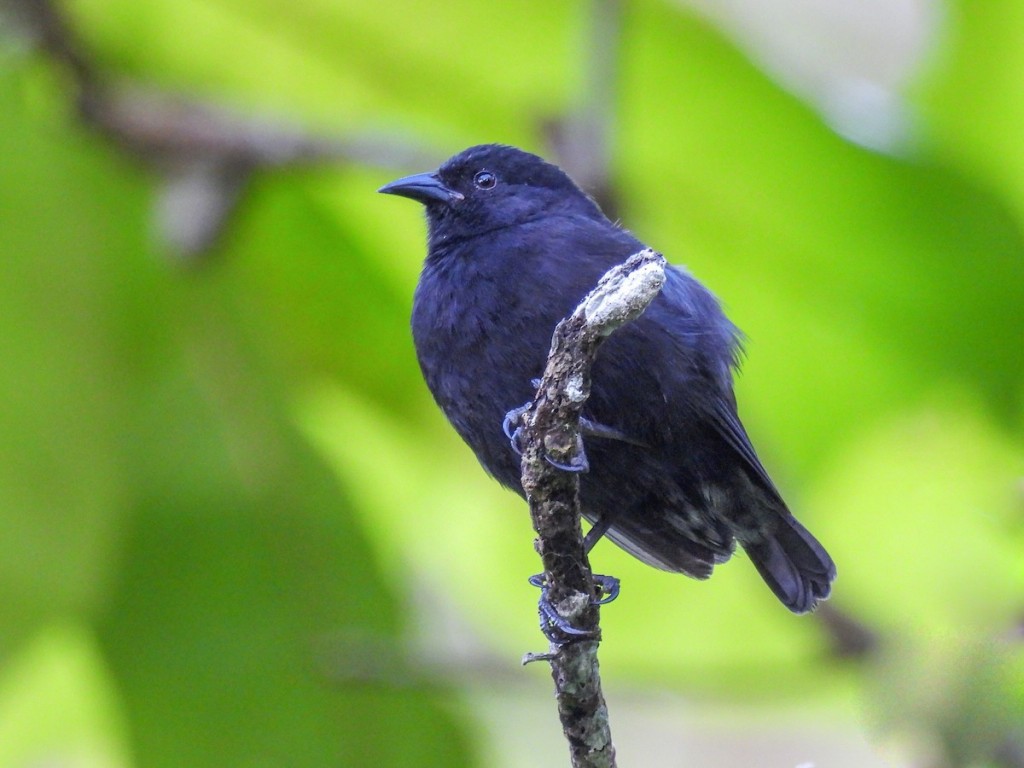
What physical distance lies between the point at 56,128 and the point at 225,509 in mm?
1596

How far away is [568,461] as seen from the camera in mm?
2988

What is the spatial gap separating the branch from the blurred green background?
6.08 feet

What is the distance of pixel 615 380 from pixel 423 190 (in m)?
1.23

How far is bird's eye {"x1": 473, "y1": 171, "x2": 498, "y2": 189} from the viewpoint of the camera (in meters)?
4.84

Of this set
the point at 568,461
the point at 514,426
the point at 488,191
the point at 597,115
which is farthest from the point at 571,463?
the point at 597,115

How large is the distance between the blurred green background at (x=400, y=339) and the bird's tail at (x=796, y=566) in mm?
553

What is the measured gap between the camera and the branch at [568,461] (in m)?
2.89

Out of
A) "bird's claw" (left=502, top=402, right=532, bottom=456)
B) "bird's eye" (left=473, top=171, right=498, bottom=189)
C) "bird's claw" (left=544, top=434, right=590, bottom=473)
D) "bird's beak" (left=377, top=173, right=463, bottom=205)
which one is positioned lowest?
"bird's claw" (left=502, top=402, right=532, bottom=456)

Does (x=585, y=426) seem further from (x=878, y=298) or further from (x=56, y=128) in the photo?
(x=56, y=128)

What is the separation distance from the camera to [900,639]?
4.48 metres

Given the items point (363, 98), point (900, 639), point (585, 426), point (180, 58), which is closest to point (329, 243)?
point (363, 98)

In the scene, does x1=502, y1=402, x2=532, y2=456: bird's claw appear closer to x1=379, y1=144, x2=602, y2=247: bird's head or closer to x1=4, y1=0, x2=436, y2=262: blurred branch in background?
x1=379, y1=144, x2=602, y2=247: bird's head

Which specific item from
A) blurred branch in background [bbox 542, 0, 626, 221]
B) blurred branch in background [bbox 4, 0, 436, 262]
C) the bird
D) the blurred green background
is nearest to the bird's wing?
the bird

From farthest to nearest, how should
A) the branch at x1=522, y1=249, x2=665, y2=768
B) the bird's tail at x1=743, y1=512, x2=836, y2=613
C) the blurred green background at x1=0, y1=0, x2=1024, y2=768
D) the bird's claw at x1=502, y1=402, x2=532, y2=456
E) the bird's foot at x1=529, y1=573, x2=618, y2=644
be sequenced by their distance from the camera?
the blurred green background at x1=0, y1=0, x2=1024, y2=768, the bird's tail at x1=743, y1=512, x2=836, y2=613, the bird's claw at x1=502, y1=402, x2=532, y2=456, the bird's foot at x1=529, y1=573, x2=618, y2=644, the branch at x1=522, y1=249, x2=665, y2=768
